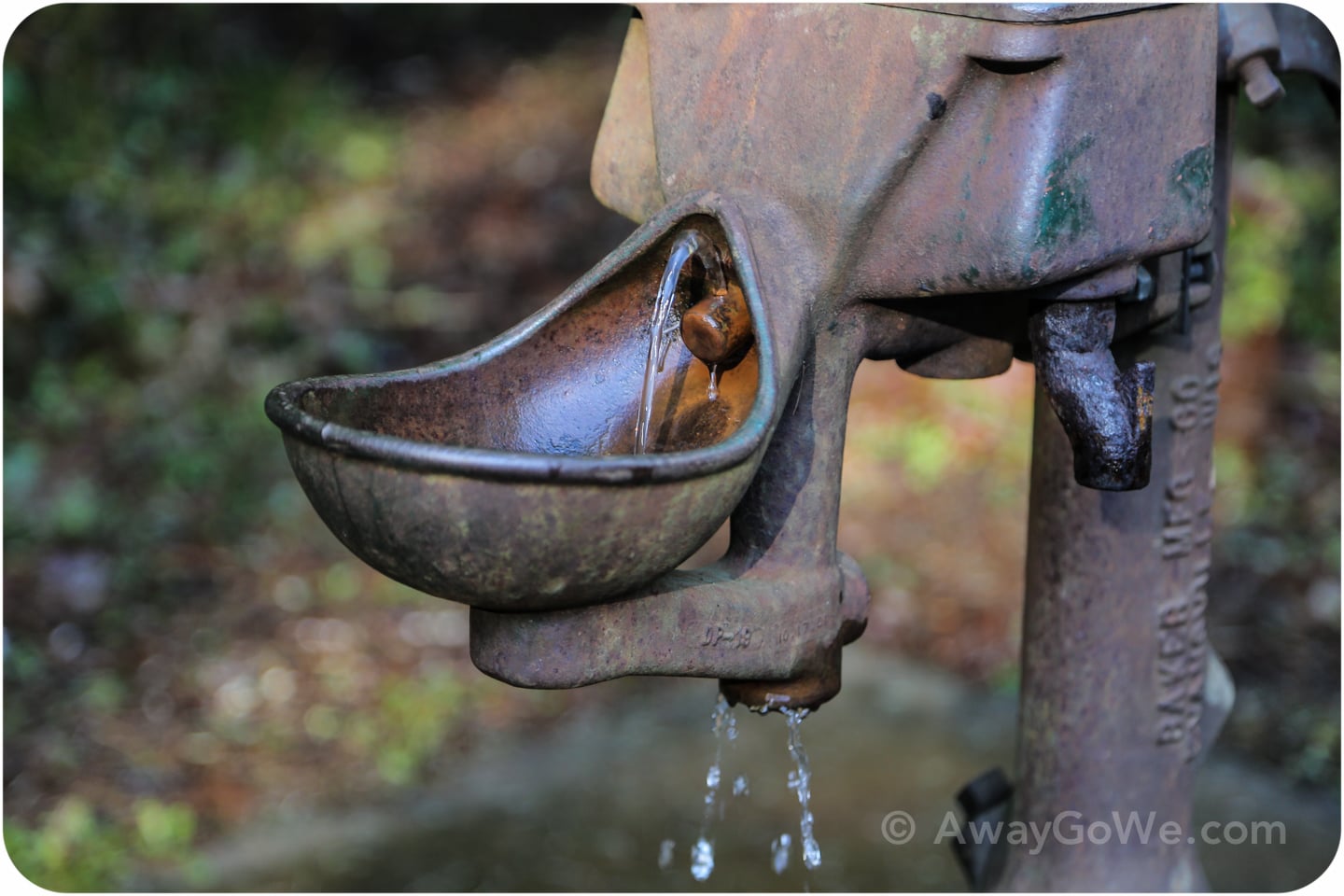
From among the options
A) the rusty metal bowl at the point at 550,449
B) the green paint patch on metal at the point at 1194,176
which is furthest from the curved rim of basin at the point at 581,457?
the green paint patch on metal at the point at 1194,176

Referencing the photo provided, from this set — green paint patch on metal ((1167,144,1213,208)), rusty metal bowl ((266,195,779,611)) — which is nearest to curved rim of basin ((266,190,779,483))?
Answer: rusty metal bowl ((266,195,779,611))

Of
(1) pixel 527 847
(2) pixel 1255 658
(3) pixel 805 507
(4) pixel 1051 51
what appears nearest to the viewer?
(4) pixel 1051 51

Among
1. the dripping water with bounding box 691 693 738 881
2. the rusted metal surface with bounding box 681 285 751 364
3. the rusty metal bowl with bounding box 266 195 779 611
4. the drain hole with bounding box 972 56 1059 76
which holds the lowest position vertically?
the dripping water with bounding box 691 693 738 881

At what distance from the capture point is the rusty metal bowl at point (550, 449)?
118 cm

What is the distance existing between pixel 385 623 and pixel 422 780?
573mm

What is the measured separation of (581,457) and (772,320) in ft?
0.98

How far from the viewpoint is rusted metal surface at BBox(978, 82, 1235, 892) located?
188cm

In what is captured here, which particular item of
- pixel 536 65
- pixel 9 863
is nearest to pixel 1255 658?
pixel 9 863

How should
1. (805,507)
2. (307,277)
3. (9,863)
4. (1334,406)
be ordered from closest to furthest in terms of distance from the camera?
(805,507)
(9,863)
(1334,406)
(307,277)

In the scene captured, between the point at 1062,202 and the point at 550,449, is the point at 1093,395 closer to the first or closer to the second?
the point at 1062,202

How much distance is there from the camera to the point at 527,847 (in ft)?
8.61

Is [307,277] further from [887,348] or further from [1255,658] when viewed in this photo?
[887,348]

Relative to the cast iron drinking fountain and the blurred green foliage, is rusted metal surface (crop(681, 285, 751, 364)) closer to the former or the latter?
the cast iron drinking fountain

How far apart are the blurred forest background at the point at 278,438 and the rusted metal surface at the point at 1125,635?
0.99 meters
